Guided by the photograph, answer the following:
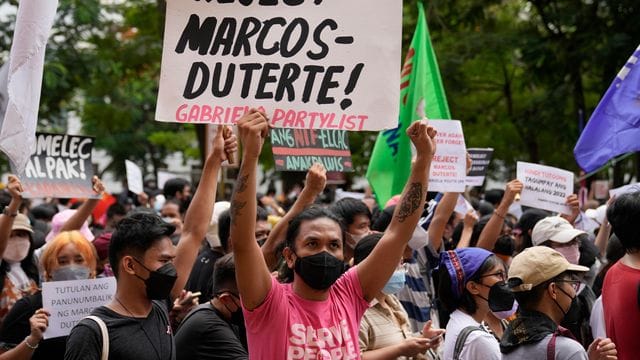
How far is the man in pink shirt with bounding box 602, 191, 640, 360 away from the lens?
5047 mm

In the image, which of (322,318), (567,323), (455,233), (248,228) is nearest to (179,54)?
(248,228)

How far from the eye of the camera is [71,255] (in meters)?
6.12

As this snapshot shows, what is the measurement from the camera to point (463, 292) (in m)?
5.39

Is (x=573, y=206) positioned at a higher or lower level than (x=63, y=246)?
higher

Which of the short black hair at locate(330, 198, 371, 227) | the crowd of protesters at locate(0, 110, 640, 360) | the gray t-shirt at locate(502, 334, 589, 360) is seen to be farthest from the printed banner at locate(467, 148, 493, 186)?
the gray t-shirt at locate(502, 334, 589, 360)

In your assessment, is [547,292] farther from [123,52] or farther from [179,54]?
[123,52]

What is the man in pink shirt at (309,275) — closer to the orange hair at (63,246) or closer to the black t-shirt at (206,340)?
the black t-shirt at (206,340)

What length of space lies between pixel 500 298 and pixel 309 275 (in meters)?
1.56

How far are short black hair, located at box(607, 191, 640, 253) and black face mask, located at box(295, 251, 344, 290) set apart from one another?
177cm

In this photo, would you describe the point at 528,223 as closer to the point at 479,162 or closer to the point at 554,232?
the point at 479,162

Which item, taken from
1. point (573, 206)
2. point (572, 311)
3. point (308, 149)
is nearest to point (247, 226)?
point (572, 311)

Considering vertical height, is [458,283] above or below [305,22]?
below

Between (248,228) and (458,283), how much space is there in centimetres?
174

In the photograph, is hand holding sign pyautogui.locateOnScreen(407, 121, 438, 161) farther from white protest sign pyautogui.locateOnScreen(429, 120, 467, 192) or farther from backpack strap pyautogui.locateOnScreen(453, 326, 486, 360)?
white protest sign pyautogui.locateOnScreen(429, 120, 467, 192)
